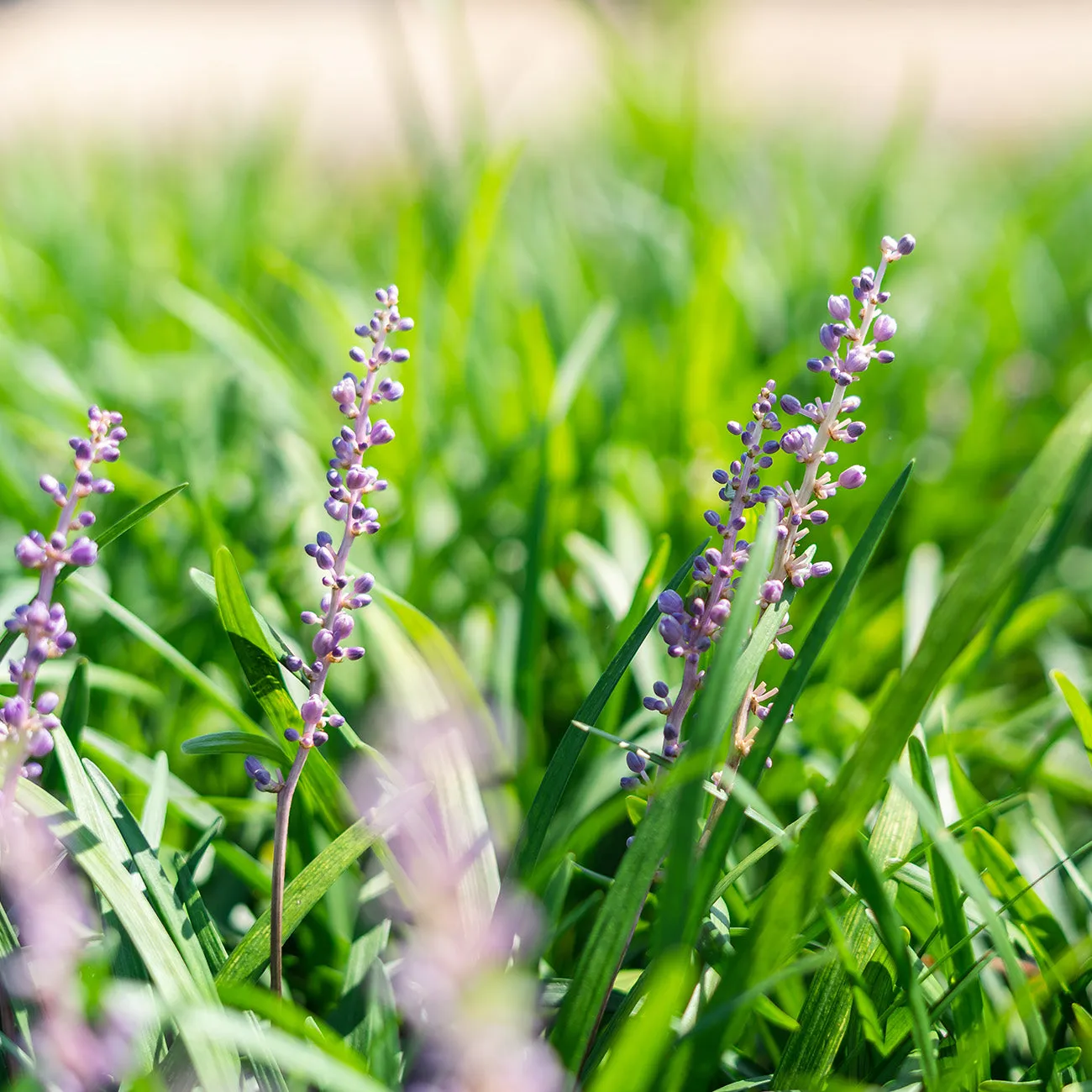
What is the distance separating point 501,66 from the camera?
9.34 meters

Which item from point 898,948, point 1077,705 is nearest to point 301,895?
point 898,948

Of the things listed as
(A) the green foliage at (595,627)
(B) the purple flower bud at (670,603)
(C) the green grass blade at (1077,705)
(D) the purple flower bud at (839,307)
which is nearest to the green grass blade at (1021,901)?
(A) the green foliage at (595,627)

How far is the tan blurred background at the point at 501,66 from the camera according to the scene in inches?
201

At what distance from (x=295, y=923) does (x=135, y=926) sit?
153 millimetres

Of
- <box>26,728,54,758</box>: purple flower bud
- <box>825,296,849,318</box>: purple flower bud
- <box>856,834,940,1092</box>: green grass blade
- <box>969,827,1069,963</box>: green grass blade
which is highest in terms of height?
<box>825,296,849,318</box>: purple flower bud

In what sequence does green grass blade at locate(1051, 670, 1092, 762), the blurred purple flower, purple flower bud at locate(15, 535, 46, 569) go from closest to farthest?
the blurred purple flower → purple flower bud at locate(15, 535, 46, 569) → green grass blade at locate(1051, 670, 1092, 762)

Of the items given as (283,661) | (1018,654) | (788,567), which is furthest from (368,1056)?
(1018,654)

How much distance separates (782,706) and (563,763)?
234mm

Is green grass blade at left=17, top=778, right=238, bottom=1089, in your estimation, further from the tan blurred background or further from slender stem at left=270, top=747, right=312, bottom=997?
the tan blurred background

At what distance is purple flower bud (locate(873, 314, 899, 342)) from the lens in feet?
3.16

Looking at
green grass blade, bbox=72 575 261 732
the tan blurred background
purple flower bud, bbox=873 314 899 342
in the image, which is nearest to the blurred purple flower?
green grass blade, bbox=72 575 261 732

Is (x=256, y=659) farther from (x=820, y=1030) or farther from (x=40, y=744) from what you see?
(x=820, y=1030)

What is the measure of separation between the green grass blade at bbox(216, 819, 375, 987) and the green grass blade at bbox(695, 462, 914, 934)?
316 mm

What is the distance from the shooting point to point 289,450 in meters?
1.92
